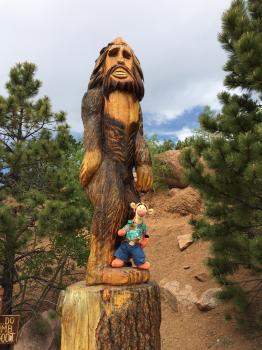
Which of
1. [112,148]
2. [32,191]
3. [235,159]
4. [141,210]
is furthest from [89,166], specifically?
[32,191]

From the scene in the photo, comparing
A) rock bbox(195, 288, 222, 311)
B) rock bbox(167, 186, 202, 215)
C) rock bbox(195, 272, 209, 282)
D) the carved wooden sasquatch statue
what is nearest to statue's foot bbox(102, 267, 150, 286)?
the carved wooden sasquatch statue

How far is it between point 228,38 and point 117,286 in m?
4.18

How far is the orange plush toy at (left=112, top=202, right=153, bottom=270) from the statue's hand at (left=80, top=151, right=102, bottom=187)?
1.68 ft

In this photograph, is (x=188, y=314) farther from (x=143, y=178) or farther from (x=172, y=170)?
(x=172, y=170)

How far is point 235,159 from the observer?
4.69m

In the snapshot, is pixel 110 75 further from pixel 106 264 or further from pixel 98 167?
pixel 106 264

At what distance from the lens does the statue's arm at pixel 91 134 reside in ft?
11.9

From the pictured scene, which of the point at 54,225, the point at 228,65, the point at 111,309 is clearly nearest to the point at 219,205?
the point at 228,65

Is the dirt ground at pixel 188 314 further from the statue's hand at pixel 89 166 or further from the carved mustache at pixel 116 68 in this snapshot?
the carved mustache at pixel 116 68

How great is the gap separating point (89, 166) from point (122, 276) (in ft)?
3.49

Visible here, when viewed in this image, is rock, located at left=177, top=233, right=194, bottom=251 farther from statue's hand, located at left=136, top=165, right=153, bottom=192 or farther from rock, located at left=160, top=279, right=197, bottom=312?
statue's hand, located at left=136, top=165, right=153, bottom=192

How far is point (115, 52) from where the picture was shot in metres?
3.95

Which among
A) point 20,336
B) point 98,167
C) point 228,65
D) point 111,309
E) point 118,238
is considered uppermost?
point 228,65

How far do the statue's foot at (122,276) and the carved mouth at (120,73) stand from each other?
1.84 meters
